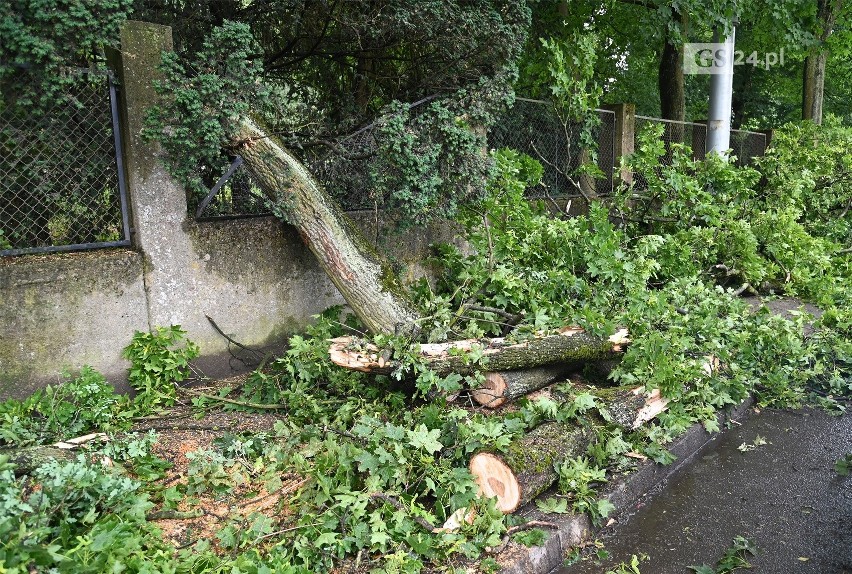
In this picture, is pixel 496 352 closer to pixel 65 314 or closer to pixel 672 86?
pixel 65 314

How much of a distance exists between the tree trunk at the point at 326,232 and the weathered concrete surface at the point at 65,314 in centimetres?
114

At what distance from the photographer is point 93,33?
461 cm

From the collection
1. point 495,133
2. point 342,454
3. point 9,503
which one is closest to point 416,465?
point 342,454

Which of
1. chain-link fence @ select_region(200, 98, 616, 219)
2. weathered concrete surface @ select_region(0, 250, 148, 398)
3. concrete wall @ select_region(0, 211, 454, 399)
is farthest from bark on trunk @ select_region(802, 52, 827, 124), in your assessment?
weathered concrete surface @ select_region(0, 250, 148, 398)

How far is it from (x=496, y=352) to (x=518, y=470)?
117 centimetres

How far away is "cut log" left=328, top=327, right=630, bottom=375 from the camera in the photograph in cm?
483

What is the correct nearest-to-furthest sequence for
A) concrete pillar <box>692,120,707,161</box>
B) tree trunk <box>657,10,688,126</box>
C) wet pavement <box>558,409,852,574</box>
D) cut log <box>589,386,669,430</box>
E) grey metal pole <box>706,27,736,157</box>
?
wet pavement <box>558,409,852,574</box>
cut log <box>589,386,669,430</box>
grey metal pole <box>706,27,736,157</box>
concrete pillar <box>692,120,707,161</box>
tree trunk <box>657,10,688,126</box>

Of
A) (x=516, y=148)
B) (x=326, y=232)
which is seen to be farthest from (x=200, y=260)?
(x=516, y=148)

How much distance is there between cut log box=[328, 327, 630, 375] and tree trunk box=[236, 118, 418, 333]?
40 centimetres

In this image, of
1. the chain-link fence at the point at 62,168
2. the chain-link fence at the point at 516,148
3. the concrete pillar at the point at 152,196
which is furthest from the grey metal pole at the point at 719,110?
the chain-link fence at the point at 62,168

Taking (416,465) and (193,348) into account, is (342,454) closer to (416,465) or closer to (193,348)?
(416,465)

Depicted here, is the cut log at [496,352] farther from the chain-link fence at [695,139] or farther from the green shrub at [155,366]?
the chain-link fence at [695,139]

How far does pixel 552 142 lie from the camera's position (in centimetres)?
884

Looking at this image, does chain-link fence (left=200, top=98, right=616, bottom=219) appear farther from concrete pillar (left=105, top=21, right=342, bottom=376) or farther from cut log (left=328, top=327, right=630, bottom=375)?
cut log (left=328, top=327, right=630, bottom=375)
